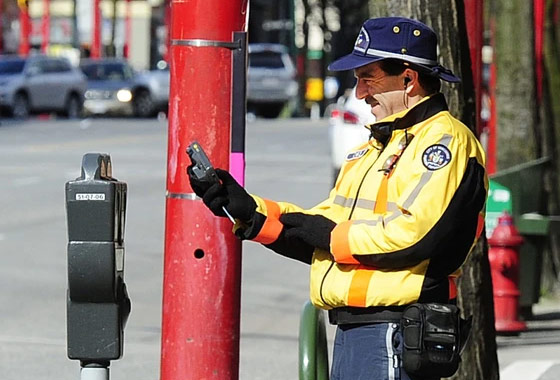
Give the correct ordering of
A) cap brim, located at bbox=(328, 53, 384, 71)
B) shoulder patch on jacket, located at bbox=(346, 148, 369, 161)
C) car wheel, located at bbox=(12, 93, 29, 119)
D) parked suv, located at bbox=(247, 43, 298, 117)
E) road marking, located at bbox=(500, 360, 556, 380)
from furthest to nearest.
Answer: parked suv, located at bbox=(247, 43, 298, 117) < car wheel, located at bbox=(12, 93, 29, 119) < road marking, located at bbox=(500, 360, 556, 380) < shoulder patch on jacket, located at bbox=(346, 148, 369, 161) < cap brim, located at bbox=(328, 53, 384, 71)

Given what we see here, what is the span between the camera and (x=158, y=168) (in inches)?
878

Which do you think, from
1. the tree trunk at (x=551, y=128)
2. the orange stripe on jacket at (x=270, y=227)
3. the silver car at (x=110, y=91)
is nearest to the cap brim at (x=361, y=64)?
the orange stripe on jacket at (x=270, y=227)

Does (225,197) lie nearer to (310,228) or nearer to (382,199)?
(310,228)

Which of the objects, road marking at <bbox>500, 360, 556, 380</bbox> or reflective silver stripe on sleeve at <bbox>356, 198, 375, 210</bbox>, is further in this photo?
road marking at <bbox>500, 360, 556, 380</bbox>

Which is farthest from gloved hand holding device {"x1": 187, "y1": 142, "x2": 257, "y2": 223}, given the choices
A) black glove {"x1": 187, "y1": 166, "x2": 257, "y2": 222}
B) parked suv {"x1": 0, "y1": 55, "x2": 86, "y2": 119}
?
parked suv {"x1": 0, "y1": 55, "x2": 86, "y2": 119}

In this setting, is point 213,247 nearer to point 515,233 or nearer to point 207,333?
point 207,333

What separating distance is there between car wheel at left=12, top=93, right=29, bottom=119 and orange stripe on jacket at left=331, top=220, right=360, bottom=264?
33.9 meters

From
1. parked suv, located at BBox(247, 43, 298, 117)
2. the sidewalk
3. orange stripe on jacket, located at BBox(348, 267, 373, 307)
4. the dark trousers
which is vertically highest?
orange stripe on jacket, located at BBox(348, 267, 373, 307)

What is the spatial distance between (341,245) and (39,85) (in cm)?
3460

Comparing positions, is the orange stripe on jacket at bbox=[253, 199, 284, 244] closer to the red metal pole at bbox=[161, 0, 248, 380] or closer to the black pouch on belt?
the black pouch on belt

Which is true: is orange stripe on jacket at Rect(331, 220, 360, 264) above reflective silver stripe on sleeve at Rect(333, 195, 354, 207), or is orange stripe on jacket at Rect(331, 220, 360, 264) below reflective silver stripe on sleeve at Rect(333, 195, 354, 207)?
below

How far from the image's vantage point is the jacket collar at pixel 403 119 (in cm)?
416

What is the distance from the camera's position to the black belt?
4.08m

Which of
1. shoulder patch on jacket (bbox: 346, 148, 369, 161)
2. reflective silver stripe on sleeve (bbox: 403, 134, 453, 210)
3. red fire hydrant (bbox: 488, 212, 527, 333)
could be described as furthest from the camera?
red fire hydrant (bbox: 488, 212, 527, 333)
